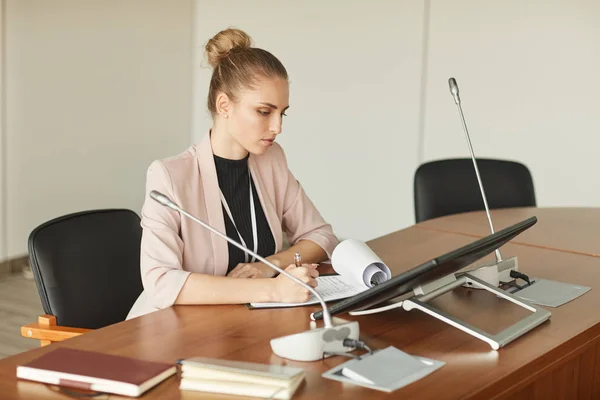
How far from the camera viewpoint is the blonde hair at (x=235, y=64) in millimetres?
2514

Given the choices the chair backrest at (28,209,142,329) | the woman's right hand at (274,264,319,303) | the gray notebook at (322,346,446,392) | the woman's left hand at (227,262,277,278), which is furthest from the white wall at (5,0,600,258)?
the gray notebook at (322,346,446,392)

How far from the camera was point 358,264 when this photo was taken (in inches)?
91.8

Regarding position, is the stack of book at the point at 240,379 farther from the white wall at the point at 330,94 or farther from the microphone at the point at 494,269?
the white wall at the point at 330,94

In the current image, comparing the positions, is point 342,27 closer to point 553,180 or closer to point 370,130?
point 370,130

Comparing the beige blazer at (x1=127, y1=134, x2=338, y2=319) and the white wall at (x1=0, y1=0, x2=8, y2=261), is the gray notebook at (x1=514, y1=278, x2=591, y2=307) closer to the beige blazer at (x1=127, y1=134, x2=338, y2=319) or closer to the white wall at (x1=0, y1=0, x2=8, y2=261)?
the beige blazer at (x1=127, y1=134, x2=338, y2=319)

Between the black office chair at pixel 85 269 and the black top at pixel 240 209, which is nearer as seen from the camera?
the black office chair at pixel 85 269

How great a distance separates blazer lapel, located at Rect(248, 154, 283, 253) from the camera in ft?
8.84

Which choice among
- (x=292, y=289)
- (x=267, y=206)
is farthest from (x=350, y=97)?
(x=292, y=289)

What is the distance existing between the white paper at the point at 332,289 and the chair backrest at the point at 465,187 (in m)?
1.27

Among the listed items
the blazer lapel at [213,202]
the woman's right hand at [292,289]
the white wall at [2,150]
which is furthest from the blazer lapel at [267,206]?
the white wall at [2,150]

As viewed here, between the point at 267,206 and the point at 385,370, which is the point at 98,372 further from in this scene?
the point at 267,206

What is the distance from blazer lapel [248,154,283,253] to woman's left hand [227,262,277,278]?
202 mm

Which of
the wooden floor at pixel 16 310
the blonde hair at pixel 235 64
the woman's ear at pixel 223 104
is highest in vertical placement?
the blonde hair at pixel 235 64

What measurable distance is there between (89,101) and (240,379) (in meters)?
4.14
